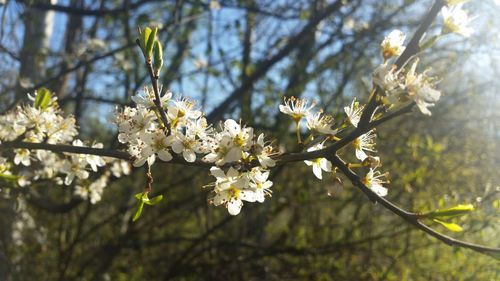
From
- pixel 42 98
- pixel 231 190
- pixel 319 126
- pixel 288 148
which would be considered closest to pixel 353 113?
pixel 319 126

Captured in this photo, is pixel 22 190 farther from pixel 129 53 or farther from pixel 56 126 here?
pixel 129 53

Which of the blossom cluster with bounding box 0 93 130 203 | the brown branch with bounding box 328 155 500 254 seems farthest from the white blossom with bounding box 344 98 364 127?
the blossom cluster with bounding box 0 93 130 203

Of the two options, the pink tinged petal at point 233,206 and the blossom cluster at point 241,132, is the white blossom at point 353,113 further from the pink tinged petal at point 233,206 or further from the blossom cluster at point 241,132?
the pink tinged petal at point 233,206

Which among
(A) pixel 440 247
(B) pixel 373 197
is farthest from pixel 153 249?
(B) pixel 373 197

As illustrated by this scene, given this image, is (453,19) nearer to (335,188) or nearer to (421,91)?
(421,91)

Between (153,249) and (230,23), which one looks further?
(153,249)
